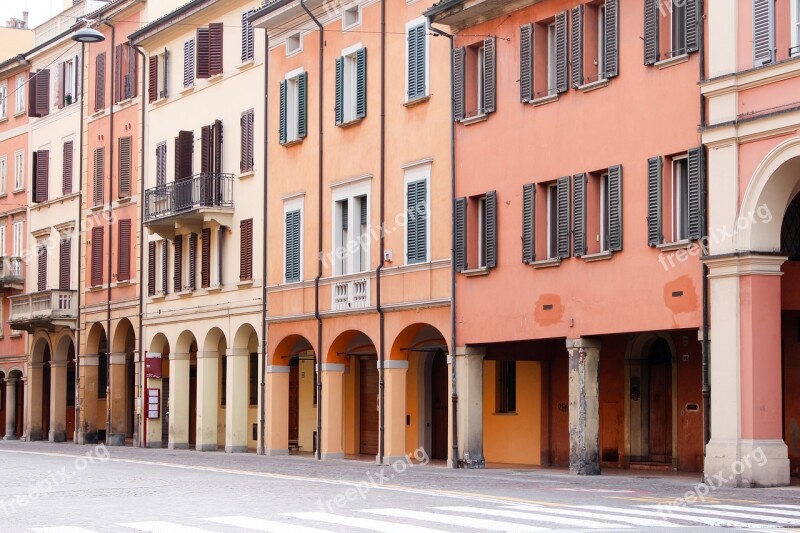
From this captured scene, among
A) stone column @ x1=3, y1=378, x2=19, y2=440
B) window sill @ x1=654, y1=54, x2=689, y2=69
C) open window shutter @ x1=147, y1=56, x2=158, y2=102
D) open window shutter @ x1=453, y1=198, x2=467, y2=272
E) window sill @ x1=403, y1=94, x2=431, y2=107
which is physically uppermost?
open window shutter @ x1=147, y1=56, x2=158, y2=102

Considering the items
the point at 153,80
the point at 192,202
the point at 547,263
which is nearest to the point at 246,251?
the point at 192,202

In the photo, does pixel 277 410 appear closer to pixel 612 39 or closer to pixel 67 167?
pixel 612 39

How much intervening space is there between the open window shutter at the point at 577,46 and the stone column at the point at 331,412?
1181 cm

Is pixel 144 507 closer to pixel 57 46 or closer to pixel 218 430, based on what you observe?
pixel 218 430

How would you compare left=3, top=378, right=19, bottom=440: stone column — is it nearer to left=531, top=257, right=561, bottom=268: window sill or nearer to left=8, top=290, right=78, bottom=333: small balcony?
left=8, top=290, right=78, bottom=333: small balcony

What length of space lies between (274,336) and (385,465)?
7857mm

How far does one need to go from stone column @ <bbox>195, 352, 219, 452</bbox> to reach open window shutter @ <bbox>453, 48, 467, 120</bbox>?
14.9 meters

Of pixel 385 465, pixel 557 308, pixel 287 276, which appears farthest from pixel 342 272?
pixel 557 308

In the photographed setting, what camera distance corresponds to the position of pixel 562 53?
30344 millimetres

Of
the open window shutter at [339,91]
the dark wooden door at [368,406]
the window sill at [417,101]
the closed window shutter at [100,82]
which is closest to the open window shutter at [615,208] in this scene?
the window sill at [417,101]

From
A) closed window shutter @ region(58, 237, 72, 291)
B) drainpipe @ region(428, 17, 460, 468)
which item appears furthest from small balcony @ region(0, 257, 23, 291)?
drainpipe @ region(428, 17, 460, 468)

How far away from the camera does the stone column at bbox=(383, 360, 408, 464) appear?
35531mm

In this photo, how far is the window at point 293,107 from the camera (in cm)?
4000

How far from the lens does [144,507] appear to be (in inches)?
804
